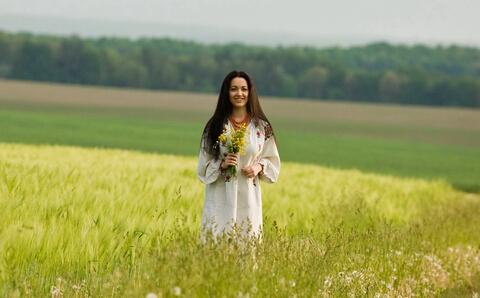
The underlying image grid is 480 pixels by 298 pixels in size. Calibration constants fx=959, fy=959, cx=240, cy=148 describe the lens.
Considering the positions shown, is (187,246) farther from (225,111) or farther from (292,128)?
(292,128)

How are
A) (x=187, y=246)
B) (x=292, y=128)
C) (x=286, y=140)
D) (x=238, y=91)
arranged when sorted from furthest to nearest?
(x=292, y=128) → (x=286, y=140) → (x=238, y=91) → (x=187, y=246)

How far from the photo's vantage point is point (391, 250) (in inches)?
388

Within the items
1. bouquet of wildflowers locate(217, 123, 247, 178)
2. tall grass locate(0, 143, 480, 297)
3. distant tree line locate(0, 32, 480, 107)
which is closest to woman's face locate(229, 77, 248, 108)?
bouquet of wildflowers locate(217, 123, 247, 178)

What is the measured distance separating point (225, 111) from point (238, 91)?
9.2 inches

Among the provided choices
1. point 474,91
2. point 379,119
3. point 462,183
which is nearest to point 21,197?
point 462,183

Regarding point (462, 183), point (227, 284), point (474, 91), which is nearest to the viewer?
point (227, 284)

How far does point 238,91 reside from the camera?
7.75 m

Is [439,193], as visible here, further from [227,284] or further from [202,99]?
[202,99]

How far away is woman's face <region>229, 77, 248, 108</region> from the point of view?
775cm

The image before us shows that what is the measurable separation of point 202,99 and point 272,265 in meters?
72.9

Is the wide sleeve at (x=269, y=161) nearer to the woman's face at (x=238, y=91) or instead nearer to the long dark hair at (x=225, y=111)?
the long dark hair at (x=225, y=111)

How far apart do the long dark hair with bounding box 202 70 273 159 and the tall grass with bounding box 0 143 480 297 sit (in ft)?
1.68

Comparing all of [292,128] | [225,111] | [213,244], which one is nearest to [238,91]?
[225,111]

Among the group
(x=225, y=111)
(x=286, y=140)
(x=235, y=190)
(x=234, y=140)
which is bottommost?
(x=286, y=140)
